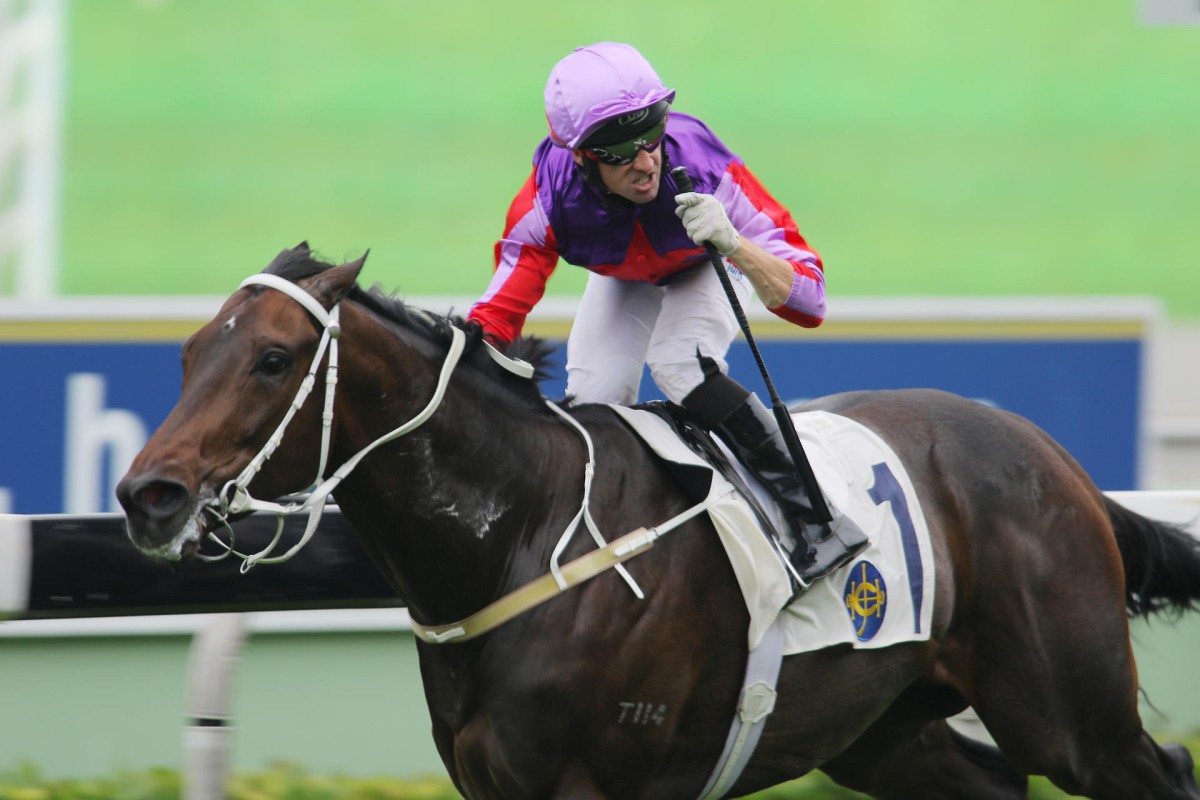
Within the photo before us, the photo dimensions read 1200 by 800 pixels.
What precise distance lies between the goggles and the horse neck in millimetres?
513

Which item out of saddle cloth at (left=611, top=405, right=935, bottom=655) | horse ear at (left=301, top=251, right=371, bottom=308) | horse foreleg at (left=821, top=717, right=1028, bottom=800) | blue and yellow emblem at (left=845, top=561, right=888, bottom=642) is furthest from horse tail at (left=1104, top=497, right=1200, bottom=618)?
horse ear at (left=301, top=251, right=371, bottom=308)

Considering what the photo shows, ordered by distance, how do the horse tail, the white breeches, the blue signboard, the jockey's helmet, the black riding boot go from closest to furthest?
the jockey's helmet → the black riding boot → the white breeches → the horse tail → the blue signboard

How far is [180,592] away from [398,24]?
14177 mm

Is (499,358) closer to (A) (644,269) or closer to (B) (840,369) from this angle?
(A) (644,269)

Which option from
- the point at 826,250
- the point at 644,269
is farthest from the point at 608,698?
the point at 826,250

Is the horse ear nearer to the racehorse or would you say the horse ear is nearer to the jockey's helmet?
the racehorse

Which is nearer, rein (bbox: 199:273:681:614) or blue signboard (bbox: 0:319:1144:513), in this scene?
rein (bbox: 199:273:681:614)

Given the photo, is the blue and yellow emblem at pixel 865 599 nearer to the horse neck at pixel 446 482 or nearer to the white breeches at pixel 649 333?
the white breeches at pixel 649 333

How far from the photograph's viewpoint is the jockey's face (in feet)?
10.6

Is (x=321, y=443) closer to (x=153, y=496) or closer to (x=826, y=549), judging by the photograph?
(x=153, y=496)

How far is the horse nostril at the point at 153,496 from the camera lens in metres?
2.66

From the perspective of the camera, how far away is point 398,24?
56.0 ft

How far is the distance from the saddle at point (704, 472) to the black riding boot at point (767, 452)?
4 centimetres

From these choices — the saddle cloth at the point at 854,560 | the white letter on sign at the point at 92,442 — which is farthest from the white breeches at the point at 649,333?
the white letter on sign at the point at 92,442
